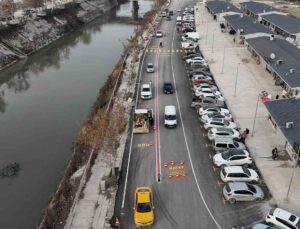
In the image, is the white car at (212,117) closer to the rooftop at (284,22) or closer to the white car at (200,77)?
the white car at (200,77)

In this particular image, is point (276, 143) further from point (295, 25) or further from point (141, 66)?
point (295, 25)

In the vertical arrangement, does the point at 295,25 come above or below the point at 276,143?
above

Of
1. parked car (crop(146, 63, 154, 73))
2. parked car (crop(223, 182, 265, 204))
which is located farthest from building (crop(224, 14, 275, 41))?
parked car (crop(223, 182, 265, 204))

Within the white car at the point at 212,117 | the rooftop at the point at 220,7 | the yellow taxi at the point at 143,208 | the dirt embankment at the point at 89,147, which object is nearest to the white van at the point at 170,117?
the white car at the point at 212,117

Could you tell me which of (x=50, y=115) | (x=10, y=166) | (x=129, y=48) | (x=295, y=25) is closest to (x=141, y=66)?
(x=129, y=48)

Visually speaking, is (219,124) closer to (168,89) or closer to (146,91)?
(168,89)

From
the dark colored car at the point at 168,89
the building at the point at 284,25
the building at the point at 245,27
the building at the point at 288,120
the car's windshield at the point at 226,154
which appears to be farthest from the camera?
the building at the point at 284,25

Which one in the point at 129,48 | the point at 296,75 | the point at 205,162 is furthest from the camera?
the point at 129,48
